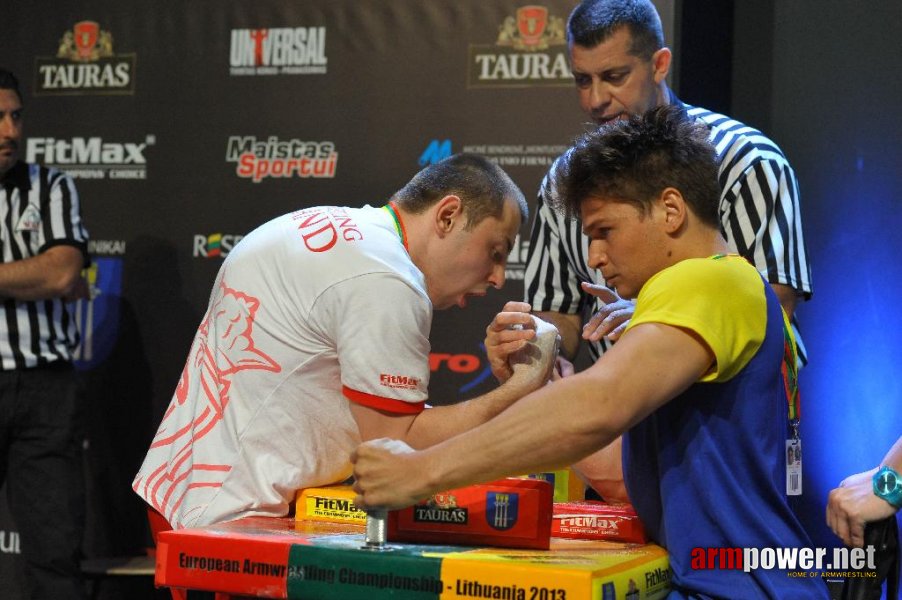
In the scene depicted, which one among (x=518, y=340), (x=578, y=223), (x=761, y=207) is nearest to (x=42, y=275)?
(x=578, y=223)

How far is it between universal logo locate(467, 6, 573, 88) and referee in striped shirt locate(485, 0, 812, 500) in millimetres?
1093

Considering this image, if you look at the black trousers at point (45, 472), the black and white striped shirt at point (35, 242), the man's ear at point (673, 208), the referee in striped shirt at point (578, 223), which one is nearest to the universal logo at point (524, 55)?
the referee in striped shirt at point (578, 223)

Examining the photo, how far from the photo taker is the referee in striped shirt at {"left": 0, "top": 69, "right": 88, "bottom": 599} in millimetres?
4105

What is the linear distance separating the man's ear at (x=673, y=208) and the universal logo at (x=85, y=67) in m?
3.58

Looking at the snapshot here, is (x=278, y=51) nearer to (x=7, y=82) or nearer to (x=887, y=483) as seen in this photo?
(x=7, y=82)

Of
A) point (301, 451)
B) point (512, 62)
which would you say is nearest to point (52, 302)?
point (512, 62)

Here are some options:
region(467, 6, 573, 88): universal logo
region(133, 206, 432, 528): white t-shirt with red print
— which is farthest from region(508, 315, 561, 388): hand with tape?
region(467, 6, 573, 88): universal logo

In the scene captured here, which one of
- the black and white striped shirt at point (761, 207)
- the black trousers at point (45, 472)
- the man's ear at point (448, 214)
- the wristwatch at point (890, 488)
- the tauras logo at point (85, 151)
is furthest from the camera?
the tauras logo at point (85, 151)

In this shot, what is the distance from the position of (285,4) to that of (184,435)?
9.25 ft

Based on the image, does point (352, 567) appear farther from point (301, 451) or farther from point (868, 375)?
point (868, 375)

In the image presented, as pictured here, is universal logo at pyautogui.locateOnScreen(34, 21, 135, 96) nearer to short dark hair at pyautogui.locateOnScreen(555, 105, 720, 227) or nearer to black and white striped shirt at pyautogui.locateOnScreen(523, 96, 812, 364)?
black and white striped shirt at pyautogui.locateOnScreen(523, 96, 812, 364)

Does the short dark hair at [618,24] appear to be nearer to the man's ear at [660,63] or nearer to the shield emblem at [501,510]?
the man's ear at [660,63]

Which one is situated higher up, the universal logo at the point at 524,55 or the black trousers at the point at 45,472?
the universal logo at the point at 524,55

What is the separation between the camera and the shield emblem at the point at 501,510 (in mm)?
1748
